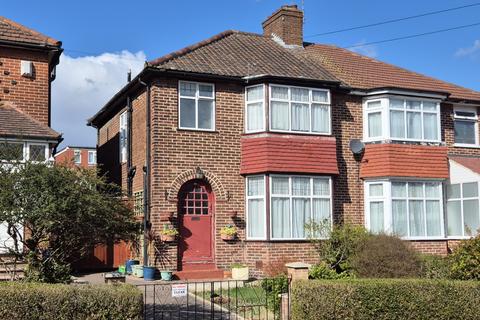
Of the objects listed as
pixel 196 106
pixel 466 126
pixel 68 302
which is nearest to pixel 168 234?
pixel 196 106

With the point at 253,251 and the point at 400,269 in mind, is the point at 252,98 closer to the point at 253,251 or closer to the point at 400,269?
the point at 253,251

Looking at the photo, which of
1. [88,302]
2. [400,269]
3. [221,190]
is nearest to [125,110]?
[221,190]

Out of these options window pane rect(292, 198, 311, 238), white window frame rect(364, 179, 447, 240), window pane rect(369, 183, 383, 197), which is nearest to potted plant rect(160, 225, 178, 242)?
window pane rect(292, 198, 311, 238)

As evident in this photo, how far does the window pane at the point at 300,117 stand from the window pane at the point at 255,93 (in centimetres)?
118

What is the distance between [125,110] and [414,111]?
35.5 ft

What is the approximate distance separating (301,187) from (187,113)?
450cm

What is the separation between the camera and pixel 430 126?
70.8 ft

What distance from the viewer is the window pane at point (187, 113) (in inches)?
749

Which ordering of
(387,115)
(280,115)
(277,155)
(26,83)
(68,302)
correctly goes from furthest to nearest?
(387,115) → (280,115) → (277,155) → (26,83) → (68,302)

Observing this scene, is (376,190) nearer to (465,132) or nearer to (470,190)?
(470,190)

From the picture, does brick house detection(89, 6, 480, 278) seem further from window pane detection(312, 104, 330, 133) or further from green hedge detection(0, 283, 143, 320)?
green hedge detection(0, 283, 143, 320)

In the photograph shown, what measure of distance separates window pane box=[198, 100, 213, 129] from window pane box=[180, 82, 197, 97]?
1.27ft

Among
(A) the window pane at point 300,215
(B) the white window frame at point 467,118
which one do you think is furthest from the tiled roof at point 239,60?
(B) the white window frame at point 467,118

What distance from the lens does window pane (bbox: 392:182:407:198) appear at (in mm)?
20578
